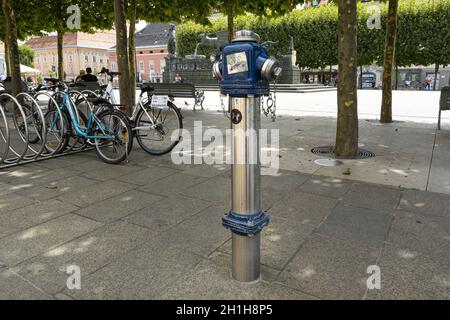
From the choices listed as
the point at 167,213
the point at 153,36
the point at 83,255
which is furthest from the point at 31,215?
the point at 153,36

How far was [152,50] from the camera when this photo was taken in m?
69.9

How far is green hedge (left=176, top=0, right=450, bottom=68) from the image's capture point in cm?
3180

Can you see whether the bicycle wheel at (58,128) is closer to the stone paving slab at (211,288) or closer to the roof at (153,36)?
the stone paving slab at (211,288)

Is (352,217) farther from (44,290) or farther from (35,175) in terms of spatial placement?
(35,175)

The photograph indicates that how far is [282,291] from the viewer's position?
2.50 meters

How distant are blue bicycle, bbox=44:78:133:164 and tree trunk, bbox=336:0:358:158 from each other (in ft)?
10.7

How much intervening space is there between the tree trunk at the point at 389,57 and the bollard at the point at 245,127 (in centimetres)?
773

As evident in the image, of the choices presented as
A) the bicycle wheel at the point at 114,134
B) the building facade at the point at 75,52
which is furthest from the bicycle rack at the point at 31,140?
the building facade at the point at 75,52

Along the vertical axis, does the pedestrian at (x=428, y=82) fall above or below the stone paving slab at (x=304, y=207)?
above

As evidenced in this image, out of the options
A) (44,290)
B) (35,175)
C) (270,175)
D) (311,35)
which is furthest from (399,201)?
(311,35)

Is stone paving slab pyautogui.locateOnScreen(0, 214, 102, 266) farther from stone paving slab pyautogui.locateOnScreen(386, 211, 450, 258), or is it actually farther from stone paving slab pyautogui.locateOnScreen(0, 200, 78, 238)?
stone paving slab pyautogui.locateOnScreen(386, 211, 450, 258)

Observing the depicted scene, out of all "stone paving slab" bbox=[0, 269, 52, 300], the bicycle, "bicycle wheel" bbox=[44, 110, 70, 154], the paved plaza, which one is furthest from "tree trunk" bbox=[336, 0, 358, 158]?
"stone paving slab" bbox=[0, 269, 52, 300]

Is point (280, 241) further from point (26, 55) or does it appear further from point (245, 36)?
point (26, 55)

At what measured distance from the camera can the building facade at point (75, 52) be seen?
81.6 metres
